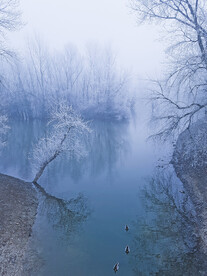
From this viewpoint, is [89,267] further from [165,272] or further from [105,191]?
[105,191]

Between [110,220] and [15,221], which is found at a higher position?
[110,220]

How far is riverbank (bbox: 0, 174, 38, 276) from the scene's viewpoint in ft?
23.8


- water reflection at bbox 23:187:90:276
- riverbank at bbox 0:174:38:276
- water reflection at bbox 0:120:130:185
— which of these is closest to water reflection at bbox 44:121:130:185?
water reflection at bbox 0:120:130:185

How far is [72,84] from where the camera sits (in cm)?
4378

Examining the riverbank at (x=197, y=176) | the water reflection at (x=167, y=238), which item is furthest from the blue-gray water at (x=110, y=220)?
the riverbank at (x=197, y=176)

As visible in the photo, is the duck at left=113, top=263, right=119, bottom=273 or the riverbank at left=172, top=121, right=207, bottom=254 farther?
the riverbank at left=172, top=121, right=207, bottom=254

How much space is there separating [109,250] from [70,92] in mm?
37745

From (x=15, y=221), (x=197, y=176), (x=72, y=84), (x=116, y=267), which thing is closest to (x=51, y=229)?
(x=15, y=221)

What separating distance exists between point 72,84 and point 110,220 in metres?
37.6

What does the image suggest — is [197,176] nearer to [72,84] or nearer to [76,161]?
[76,161]

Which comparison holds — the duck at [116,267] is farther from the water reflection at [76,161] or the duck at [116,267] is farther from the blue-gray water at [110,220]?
the water reflection at [76,161]

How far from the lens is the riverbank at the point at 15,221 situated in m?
7.24

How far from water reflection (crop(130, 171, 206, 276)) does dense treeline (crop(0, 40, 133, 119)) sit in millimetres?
31975

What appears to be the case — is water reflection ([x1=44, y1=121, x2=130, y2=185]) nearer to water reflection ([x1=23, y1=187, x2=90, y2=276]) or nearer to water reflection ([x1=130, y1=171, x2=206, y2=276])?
water reflection ([x1=23, y1=187, x2=90, y2=276])
